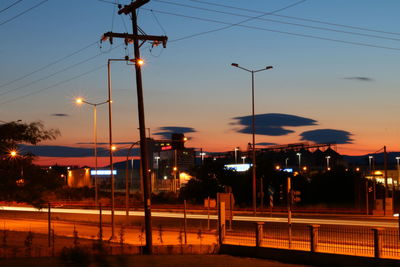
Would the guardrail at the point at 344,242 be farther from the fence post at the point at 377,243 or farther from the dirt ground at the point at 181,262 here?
the dirt ground at the point at 181,262

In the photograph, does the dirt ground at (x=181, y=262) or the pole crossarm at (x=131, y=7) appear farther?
the pole crossarm at (x=131, y=7)

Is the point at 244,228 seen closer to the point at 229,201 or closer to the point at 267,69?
the point at 229,201

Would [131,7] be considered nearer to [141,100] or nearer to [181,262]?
[141,100]

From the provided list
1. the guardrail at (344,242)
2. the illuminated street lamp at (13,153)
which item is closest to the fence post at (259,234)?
the guardrail at (344,242)

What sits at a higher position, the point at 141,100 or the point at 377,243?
the point at 141,100

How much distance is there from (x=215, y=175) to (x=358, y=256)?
2156 inches

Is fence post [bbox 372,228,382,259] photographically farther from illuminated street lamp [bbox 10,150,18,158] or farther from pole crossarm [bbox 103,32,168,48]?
illuminated street lamp [bbox 10,150,18,158]

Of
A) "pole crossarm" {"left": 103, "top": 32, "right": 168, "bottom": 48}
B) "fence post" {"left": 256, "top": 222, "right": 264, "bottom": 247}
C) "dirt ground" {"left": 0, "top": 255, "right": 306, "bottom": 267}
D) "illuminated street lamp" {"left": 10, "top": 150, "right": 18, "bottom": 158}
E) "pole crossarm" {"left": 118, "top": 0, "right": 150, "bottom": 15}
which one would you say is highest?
"pole crossarm" {"left": 118, "top": 0, "right": 150, "bottom": 15}

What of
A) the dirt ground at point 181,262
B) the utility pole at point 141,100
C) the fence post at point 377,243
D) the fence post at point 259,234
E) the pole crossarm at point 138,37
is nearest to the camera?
the fence post at point 377,243

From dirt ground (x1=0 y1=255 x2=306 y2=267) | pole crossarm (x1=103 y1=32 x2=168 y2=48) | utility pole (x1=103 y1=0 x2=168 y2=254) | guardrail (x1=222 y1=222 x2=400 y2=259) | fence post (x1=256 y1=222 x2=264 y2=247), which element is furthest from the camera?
pole crossarm (x1=103 y1=32 x2=168 y2=48)

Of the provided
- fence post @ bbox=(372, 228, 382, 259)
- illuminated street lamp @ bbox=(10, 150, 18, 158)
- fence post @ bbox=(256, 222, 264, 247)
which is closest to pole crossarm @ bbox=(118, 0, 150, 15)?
illuminated street lamp @ bbox=(10, 150, 18, 158)

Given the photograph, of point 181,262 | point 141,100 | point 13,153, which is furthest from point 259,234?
point 13,153

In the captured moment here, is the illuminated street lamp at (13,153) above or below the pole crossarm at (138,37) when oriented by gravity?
below

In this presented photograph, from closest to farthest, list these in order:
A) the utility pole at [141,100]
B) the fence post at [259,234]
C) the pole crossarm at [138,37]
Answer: the fence post at [259,234], the utility pole at [141,100], the pole crossarm at [138,37]
